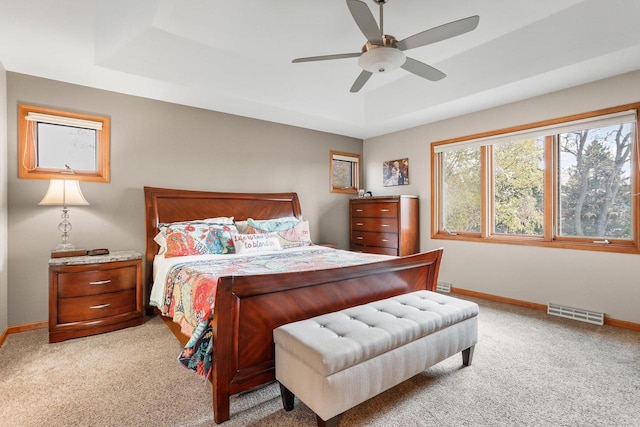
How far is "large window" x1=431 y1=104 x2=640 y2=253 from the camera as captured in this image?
3.14 m

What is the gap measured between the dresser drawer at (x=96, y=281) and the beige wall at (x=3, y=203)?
2.04ft

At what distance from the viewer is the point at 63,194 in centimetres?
293

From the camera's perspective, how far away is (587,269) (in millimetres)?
3281

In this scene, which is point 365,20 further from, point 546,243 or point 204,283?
point 546,243

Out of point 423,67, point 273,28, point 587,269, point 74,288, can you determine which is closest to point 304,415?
point 74,288

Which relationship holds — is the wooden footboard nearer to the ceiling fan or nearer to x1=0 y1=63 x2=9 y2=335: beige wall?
the ceiling fan

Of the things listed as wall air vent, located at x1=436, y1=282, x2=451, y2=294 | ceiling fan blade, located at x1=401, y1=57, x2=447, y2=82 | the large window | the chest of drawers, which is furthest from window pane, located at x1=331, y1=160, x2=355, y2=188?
ceiling fan blade, located at x1=401, y1=57, x2=447, y2=82

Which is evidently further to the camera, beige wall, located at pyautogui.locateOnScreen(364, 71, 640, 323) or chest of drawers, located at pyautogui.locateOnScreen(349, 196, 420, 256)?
chest of drawers, located at pyautogui.locateOnScreen(349, 196, 420, 256)

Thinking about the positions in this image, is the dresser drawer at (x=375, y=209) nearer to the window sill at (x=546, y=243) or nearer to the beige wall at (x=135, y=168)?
the beige wall at (x=135, y=168)

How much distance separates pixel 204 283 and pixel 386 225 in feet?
10.4

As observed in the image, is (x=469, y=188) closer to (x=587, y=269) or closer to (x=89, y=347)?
(x=587, y=269)

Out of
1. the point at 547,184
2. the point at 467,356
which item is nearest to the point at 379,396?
the point at 467,356

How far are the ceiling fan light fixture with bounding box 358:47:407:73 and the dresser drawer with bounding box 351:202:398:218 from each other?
2.52 meters

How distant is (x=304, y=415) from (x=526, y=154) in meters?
3.83
